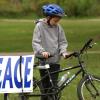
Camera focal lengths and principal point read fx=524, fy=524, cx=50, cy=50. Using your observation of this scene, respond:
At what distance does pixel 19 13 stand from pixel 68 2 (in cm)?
5767

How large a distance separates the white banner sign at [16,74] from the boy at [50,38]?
317 millimetres

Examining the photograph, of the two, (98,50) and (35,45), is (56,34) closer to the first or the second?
(35,45)

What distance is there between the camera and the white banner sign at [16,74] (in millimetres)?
7285

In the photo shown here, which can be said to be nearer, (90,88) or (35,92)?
(90,88)

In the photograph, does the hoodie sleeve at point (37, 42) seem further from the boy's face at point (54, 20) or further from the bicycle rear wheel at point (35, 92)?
the bicycle rear wheel at point (35, 92)

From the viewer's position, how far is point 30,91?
288 inches

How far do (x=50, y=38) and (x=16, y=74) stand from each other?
2.57ft

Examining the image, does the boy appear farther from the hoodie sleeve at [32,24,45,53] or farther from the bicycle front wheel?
the bicycle front wheel

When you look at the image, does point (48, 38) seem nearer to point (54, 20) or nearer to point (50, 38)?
point (50, 38)

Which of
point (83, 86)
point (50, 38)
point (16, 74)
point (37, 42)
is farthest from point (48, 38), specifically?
point (83, 86)

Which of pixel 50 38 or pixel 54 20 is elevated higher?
pixel 54 20

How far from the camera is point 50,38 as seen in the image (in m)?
7.67

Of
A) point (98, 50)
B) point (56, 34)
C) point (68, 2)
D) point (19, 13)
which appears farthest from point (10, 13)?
point (56, 34)

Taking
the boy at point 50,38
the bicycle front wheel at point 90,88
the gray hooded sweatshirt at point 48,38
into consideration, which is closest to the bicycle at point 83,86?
the bicycle front wheel at point 90,88
